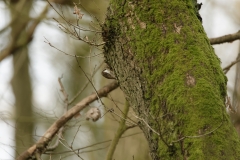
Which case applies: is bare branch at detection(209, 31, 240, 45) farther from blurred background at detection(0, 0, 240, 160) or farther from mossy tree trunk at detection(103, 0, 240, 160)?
mossy tree trunk at detection(103, 0, 240, 160)

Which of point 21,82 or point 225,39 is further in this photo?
point 21,82

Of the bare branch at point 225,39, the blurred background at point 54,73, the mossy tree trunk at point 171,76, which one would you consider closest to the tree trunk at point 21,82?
the blurred background at point 54,73

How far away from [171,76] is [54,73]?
4.78 metres

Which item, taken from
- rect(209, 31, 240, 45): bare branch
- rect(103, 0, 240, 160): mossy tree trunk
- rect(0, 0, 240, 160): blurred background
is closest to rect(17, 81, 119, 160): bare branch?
rect(0, 0, 240, 160): blurred background

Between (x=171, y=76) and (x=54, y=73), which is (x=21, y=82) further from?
(x=171, y=76)

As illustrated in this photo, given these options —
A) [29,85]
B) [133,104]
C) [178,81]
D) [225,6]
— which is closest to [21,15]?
[29,85]

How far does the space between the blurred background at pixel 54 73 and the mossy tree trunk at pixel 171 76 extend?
64.6 inches

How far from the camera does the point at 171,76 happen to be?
1807 mm

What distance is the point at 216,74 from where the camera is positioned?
1.88 meters

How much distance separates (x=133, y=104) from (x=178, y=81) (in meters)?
0.39

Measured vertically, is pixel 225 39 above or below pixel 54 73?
below

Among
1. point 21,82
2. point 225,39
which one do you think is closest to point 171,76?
point 225,39

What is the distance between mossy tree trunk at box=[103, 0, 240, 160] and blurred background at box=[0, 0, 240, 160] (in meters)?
1.64

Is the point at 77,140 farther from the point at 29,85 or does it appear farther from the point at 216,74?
the point at 216,74
